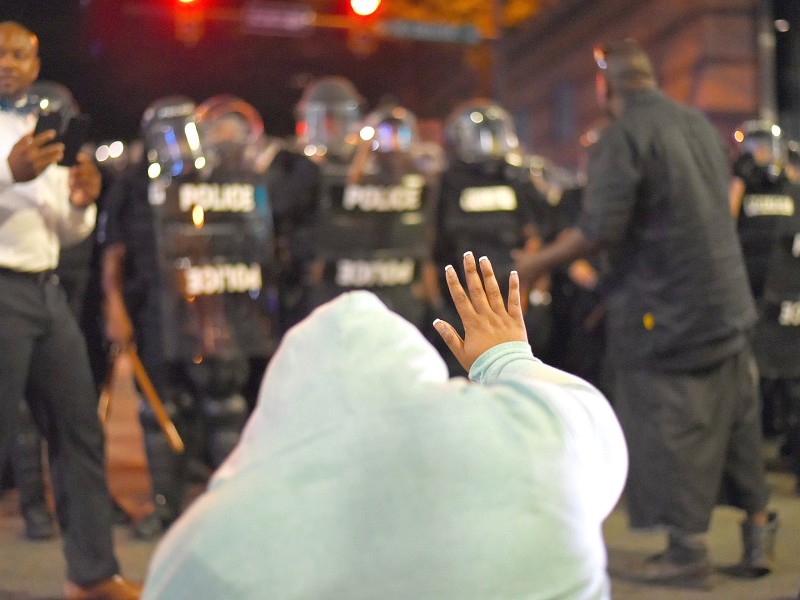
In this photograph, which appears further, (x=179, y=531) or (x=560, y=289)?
(x=560, y=289)

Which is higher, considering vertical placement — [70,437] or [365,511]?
[365,511]

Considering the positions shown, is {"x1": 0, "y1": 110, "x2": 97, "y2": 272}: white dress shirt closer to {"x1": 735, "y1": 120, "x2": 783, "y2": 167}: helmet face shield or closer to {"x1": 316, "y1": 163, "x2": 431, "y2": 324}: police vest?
{"x1": 316, "y1": 163, "x2": 431, "y2": 324}: police vest

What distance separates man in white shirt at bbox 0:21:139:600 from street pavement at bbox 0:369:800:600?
1.46ft

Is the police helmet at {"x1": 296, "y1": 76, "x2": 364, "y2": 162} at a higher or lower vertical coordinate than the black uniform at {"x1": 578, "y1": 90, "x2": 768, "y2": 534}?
higher

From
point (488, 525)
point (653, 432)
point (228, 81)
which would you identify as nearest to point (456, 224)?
point (653, 432)

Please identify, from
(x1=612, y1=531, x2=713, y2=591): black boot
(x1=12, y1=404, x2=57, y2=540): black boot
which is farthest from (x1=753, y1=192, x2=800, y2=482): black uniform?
(x1=12, y1=404, x2=57, y2=540): black boot

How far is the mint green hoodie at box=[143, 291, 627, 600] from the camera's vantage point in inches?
57.5

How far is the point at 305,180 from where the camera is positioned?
5.98 m

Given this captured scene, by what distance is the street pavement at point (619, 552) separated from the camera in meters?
4.41

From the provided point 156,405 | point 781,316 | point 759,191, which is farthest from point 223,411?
point 781,316

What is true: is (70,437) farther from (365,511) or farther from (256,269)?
(365,511)

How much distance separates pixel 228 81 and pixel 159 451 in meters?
21.0

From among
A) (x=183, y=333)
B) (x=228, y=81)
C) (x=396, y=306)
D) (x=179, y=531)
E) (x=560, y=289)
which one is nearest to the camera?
(x=179, y=531)

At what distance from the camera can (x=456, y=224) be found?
21.5 feet
